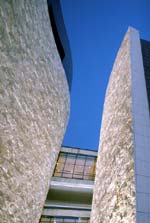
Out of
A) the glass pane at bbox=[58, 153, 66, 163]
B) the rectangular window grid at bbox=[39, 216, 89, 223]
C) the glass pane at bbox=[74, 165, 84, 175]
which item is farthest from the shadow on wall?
the rectangular window grid at bbox=[39, 216, 89, 223]

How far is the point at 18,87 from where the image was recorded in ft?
14.9

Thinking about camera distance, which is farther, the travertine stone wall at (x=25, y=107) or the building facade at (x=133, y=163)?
the travertine stone wall at (x=25, y=107)

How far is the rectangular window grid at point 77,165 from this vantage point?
10.1 metres

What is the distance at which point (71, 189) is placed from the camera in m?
8.00

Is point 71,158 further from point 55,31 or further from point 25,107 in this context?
point 55,31

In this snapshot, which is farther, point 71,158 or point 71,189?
point 71,158

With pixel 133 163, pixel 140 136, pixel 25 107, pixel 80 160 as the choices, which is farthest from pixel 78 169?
pixel 133 163

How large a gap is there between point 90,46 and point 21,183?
305ft

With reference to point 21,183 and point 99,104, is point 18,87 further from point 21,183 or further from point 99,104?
point 99,104

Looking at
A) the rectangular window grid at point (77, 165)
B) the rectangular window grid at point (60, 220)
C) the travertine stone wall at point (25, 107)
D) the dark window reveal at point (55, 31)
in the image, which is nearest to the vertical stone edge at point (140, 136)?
the travertine stone wall at point (25, 107)

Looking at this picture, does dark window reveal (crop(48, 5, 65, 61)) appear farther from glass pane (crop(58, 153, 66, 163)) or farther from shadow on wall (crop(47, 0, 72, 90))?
glass pane (crop(58, 153, 66, 163))

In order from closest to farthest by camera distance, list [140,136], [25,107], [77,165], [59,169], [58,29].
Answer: [140,136]
[25,107]
[58,29]
[59,169]
[77,165]

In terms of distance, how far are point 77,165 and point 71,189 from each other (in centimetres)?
245

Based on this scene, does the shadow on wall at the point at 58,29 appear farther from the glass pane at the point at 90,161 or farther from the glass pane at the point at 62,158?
the glass pane at the point at 90,161
